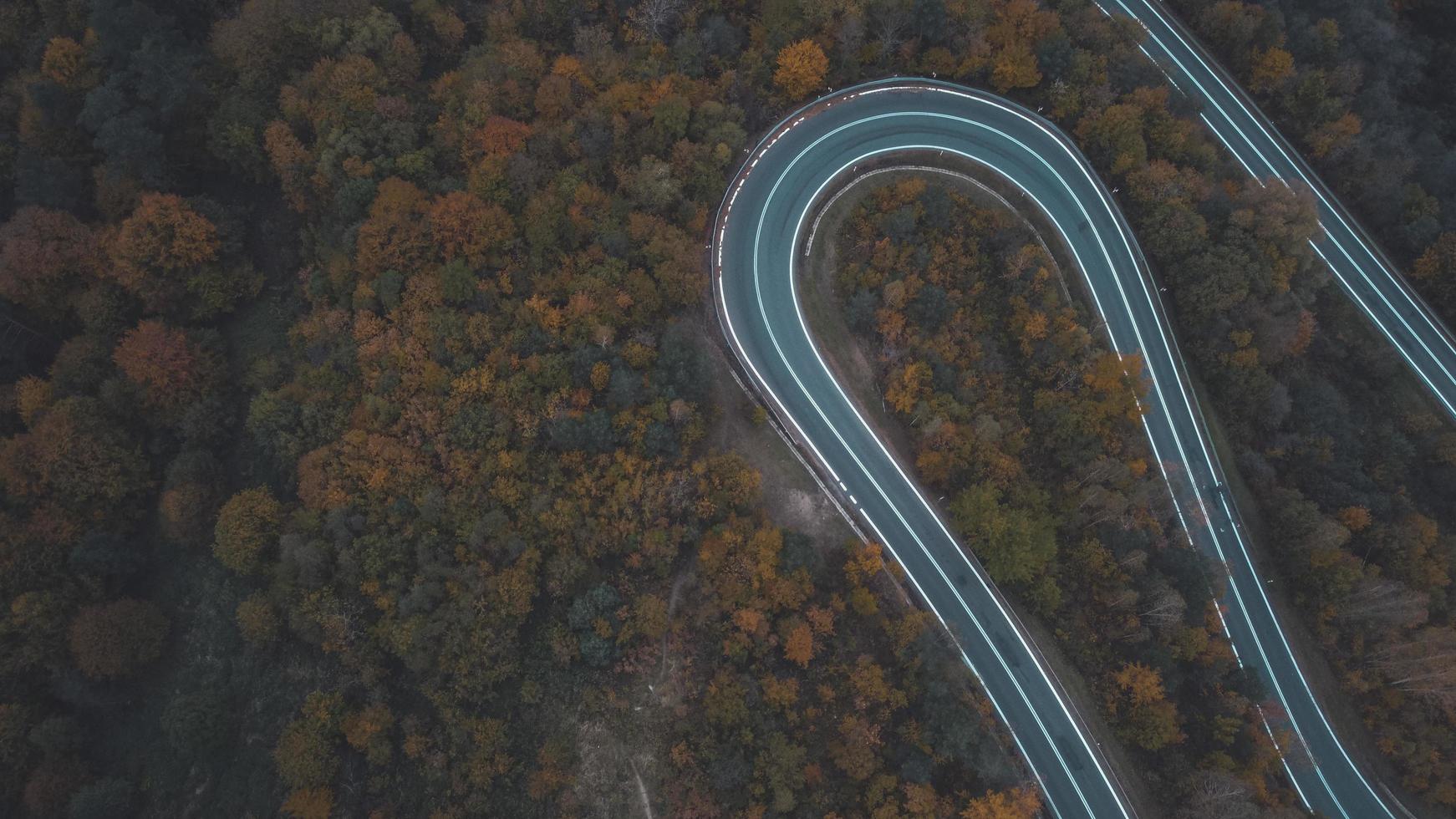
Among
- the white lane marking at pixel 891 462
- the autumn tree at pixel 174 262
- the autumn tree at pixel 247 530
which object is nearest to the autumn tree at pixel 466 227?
the white lane marking at pixel 891 462

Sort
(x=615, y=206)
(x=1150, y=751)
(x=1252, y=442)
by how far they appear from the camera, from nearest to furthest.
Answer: (x=1150, y=751) → (x=615, y=206) → (x=1252, y=442)

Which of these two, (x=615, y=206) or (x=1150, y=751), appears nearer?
(x=1150, y=751)

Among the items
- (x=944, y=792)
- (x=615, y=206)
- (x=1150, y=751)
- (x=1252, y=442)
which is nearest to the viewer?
(x=944, y=792)

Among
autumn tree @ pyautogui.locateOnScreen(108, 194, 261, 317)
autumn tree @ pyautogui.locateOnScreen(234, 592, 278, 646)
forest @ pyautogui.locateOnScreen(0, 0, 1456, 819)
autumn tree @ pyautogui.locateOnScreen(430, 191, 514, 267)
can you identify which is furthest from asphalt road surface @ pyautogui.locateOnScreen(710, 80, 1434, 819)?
autumn tree @ pyautogui.locateOnScreen(108, 194, 261, 317)

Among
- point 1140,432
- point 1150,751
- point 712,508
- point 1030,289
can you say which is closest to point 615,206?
point 712,508

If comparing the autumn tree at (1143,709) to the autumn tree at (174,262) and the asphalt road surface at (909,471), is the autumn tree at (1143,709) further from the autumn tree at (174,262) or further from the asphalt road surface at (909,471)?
the autumn tree at (174,262)

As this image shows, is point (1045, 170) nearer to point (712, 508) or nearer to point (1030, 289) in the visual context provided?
point (1030, 289)
